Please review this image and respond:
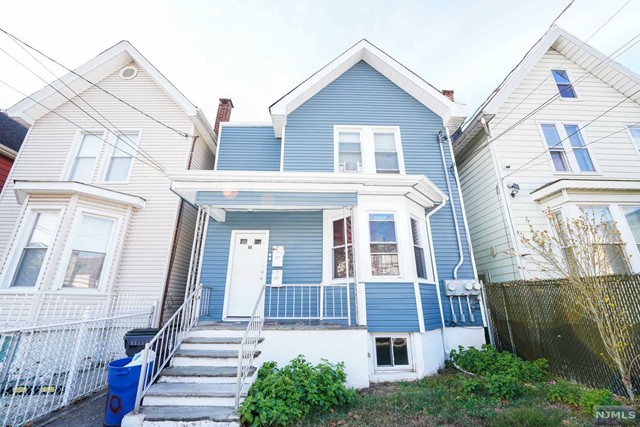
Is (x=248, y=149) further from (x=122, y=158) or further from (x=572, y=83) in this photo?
(x=572, y=83)

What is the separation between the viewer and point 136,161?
8.51m

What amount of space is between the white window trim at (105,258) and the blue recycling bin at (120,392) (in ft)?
13.8

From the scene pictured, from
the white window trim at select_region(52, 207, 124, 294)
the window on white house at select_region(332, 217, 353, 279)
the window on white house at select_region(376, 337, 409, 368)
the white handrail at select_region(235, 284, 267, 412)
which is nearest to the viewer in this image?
the white handrail at select_region(235, 284, 267, 412)

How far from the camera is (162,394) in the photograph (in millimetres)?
3951

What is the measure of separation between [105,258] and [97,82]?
6.40 metres

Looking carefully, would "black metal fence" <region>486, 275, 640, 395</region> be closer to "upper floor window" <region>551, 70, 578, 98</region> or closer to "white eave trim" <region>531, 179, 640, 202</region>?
"white eave trim" <region>531, 179, 640, 202</region>

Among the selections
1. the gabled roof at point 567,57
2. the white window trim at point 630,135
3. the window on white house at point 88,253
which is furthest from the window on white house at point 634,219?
the window on white house at point 88,253

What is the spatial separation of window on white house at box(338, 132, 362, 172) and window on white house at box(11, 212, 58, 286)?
8.10 metres

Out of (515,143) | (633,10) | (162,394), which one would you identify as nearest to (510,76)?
(515,143)

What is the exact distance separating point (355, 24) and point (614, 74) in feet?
29.9

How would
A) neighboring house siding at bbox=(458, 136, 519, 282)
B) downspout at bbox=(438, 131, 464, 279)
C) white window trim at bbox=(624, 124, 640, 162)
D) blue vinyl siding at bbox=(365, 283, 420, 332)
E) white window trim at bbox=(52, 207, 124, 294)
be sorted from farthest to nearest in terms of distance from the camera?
white window trim at bbox=(624, 124, 640, 162)
neighboring house siding at bbox=(458, 136, 519, 282)
downspout at bbox=(438, 131, 464, 279)
white window trim at bbox=(52, 207, 124, 294)
blue vinyl siding at bbox=(365, 283, 420, 332)

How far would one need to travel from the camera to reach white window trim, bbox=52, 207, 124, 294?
667 cm

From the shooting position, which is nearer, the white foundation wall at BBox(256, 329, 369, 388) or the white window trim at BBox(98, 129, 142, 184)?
the white foundation wall at BBox(256, 329, 369, 388)

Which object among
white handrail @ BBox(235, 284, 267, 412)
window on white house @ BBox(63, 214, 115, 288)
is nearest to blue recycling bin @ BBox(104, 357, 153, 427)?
white handrail @ BBox(235, 284, 267, 412)
